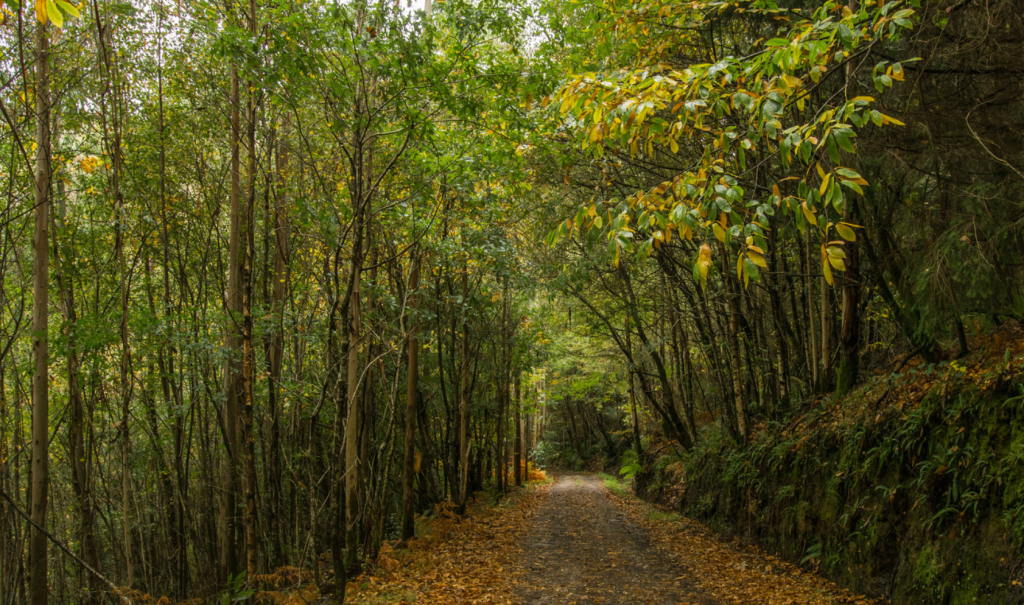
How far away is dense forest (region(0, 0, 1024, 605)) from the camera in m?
3.88

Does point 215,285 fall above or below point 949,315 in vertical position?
above

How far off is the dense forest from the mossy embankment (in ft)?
0.12

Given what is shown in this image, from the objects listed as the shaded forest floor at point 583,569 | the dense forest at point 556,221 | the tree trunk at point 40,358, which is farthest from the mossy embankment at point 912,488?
the tree trunk at point 40,358

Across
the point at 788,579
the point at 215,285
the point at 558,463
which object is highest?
the point at 215,285

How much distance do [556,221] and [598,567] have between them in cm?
679

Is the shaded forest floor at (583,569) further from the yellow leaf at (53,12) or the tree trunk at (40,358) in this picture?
the yellow leaf at (53,12)

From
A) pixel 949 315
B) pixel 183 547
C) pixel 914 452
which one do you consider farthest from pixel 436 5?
pixel 183 547

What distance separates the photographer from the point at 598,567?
848cm

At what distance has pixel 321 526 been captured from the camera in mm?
13641

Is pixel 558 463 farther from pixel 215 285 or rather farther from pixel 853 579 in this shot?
pixel 853 579

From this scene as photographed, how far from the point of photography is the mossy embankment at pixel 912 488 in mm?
4824

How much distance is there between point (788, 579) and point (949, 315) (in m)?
3.83

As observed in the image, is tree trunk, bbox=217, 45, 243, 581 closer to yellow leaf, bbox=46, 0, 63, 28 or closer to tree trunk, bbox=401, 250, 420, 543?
tree trunk, bbox=401, 250, 420, 543

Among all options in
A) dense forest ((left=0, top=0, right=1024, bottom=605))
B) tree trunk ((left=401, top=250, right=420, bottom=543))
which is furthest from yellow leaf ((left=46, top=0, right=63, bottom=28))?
tree trunk ((left=401, top=250, right=420, bottom=543))
